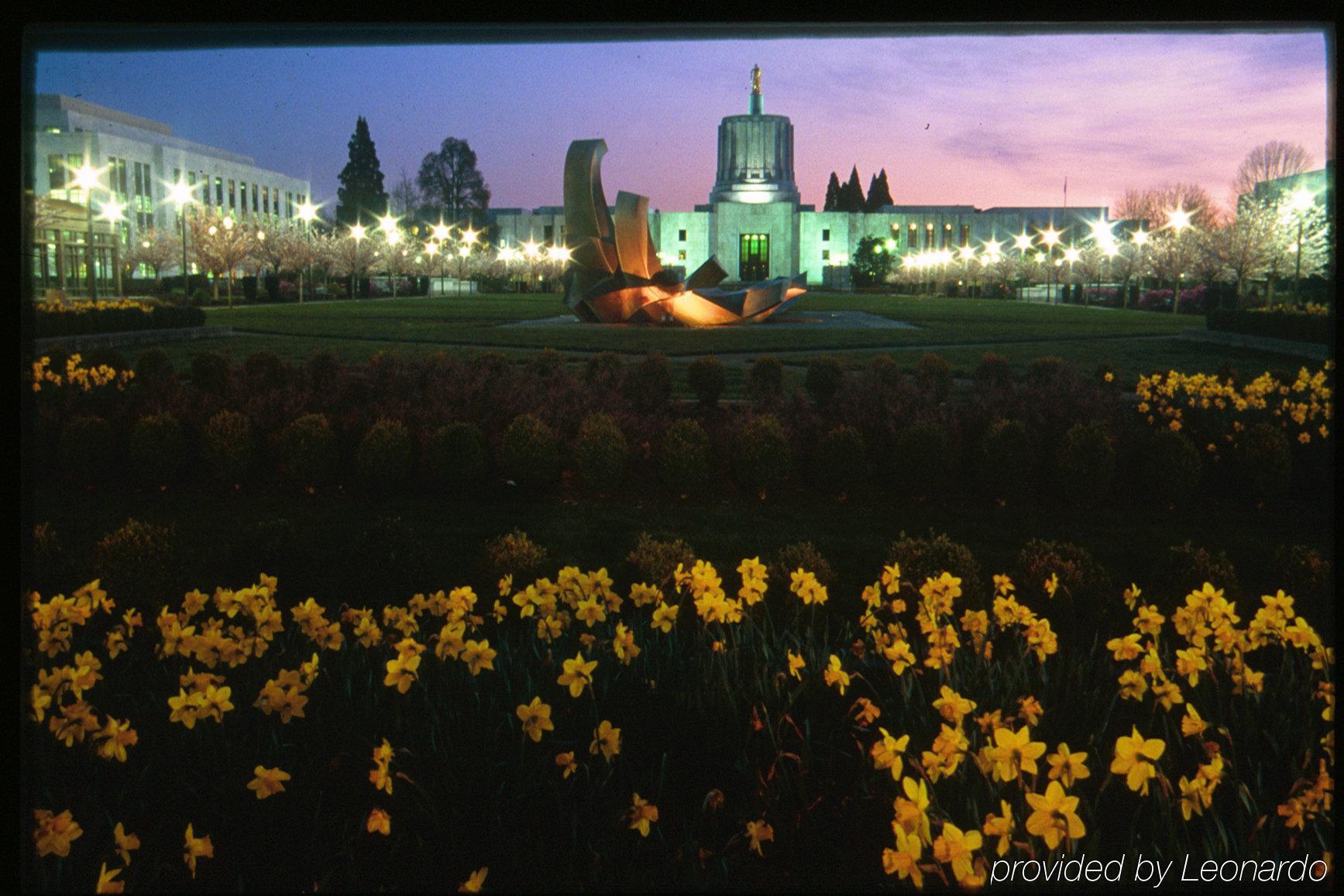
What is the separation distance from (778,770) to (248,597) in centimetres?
130

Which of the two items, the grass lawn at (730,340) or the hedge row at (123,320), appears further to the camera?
the grass lawn at (730,340)

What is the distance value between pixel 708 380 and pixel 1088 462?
3.65 metres

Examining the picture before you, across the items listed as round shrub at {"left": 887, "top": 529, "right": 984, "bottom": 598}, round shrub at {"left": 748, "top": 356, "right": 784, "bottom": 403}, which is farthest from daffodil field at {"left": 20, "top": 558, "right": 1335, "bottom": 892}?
round shrub at {"left": 748, "top": 356, "right": 784, "bottom": 403}

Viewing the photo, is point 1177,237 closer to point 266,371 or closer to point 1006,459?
point 1006,459

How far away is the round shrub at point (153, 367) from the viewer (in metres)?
6.51

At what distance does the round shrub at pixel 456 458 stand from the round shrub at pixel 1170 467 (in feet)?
10.5

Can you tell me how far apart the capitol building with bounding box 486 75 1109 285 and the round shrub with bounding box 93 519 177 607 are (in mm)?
44468

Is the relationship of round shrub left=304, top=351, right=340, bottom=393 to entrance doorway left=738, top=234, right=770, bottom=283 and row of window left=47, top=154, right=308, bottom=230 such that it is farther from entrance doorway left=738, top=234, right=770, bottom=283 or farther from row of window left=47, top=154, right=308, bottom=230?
entrance doorway left=738, top=234, right=770, bottom=283

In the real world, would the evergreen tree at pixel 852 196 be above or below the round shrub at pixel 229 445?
above

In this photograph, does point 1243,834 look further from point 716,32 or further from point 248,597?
point 248,597

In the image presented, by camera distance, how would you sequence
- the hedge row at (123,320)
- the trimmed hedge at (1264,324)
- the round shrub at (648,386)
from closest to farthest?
the round shrub at (648,386), the trimmed hedge at (1264,324), the hedge row at (123,320)

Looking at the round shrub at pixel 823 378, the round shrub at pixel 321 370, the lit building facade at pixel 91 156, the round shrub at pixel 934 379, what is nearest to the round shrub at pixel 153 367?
the lit building facade at pixel 91 156

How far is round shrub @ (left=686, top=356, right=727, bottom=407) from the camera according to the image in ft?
25.3

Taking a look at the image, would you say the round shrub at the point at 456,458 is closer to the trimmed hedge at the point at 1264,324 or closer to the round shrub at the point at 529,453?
the round shrub at the point at 529,453
